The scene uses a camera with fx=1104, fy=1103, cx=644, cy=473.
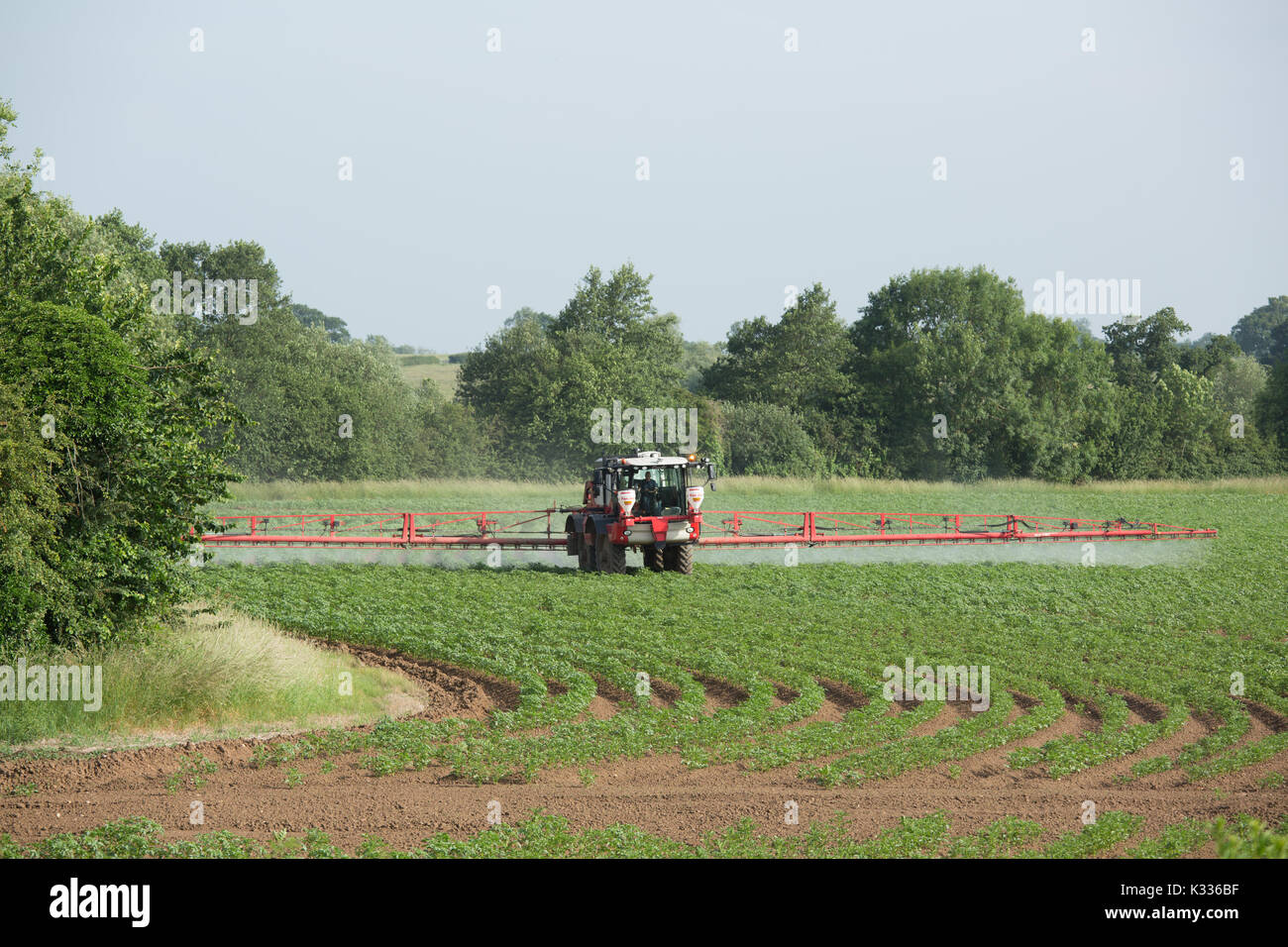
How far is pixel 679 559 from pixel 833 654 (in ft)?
30.8

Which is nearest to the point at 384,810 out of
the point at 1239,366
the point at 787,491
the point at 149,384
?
the point at 149,384

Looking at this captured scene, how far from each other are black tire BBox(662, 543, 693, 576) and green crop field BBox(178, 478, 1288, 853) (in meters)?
0.47

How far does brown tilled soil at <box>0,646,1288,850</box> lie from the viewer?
9.05 meters

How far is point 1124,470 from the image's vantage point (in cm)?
6494

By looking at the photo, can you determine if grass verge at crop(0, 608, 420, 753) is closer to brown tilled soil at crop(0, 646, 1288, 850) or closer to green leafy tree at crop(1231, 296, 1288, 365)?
brown tilled soil at crop(0, 646, 1288, 850)

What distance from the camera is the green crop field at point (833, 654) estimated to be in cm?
1124

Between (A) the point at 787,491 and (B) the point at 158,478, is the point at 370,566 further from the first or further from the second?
(A) the point at 787,491

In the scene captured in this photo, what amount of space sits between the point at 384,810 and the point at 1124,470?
6350cm

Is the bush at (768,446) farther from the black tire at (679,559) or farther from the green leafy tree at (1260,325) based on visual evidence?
the green leafy tree at (1260,325)

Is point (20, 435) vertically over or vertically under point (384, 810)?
over

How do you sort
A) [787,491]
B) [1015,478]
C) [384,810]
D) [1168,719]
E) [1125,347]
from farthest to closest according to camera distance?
[1125,347] → [1015,478] → [787,491] → [1168,719] → [384,810]

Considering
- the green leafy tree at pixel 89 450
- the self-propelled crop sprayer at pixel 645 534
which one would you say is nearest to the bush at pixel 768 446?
the self-propelled crop sprayer at pixel 645 534

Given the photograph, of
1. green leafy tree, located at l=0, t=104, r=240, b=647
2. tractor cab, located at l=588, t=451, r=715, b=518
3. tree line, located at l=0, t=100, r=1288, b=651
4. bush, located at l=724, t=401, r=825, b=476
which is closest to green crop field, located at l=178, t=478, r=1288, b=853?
tractor cab, located at l=588, t=451, r=715, b=518
